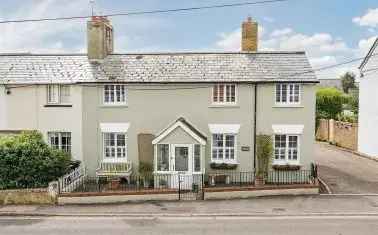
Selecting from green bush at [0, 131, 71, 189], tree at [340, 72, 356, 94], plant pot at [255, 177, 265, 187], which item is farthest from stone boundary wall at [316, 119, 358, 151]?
tree at [340, 72, 356, 94]

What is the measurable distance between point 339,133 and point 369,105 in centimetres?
947

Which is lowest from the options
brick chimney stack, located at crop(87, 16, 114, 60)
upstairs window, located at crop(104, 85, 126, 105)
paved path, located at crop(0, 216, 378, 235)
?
paved path, located at crop(0, 216, 378, 235)

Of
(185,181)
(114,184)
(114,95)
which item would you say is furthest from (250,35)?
(114,184)

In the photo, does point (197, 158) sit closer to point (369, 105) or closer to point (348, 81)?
point (369, 105)

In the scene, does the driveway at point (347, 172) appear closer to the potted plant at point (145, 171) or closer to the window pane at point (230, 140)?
the window pane at point (230, 140)

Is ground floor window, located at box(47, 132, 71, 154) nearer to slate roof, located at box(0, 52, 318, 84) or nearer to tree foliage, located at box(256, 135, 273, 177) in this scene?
slate roof, located at box(0, 52, 318, 84)

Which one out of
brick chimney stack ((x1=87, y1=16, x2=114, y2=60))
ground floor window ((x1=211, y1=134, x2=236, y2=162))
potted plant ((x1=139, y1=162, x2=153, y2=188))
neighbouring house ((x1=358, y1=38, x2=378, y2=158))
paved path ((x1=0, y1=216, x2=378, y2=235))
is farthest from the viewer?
neighbouring house ((x1=358, y1=38, x2=378, y2=158))

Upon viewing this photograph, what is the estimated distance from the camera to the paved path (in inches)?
695

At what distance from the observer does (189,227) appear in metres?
18.3

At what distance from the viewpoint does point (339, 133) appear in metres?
45.5

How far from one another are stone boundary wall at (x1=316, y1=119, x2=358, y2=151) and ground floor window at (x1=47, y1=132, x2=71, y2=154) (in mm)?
25822

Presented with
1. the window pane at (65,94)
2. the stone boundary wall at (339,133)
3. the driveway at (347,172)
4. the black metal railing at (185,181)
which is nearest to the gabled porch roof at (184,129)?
the black metal railing at (185,181)

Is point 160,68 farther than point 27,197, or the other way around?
point 160,68

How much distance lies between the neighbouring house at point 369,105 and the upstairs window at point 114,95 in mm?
20011
